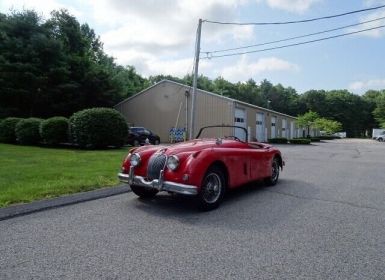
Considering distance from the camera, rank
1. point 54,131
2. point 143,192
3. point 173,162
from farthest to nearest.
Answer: point 54,131 → point 143,192 → point 173,162

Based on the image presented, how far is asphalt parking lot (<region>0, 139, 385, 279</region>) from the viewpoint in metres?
3.50

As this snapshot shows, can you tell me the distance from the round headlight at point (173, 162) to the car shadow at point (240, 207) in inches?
26.8

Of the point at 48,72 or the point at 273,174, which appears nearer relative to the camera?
the point at 273,174

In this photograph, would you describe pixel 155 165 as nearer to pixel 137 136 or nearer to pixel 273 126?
pixel 137 136

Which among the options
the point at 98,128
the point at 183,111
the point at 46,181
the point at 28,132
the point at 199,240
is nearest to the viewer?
the point at 199,240

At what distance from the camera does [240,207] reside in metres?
6.20

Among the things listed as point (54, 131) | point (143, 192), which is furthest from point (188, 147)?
point (54, 131)

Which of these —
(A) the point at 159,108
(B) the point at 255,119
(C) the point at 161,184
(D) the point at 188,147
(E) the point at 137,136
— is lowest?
(C) the point at 161,184

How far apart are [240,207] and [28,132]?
1971cm

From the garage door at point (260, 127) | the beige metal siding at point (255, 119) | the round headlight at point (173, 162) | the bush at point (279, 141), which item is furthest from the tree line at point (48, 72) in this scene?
the round headlight at point (173, 162)

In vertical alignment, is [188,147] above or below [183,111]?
below

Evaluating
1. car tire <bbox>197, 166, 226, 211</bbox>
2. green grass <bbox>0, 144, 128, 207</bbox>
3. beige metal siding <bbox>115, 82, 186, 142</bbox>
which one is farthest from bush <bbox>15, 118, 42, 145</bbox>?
car tire <bbox>197, 166, 226, 211</bbox>

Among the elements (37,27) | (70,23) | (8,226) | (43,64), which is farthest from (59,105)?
(8,226)

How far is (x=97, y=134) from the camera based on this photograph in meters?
19.7
